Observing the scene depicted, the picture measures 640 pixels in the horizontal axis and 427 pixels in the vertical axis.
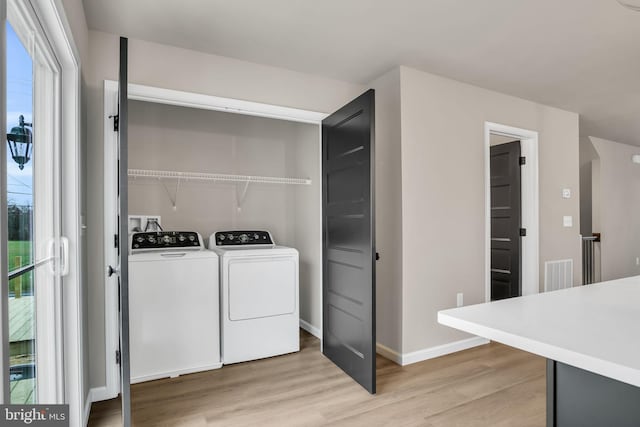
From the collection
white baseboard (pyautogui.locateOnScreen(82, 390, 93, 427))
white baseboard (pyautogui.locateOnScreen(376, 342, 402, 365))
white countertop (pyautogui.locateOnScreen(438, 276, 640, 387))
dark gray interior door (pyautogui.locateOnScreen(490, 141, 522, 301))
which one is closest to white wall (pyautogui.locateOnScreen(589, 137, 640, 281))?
dark gray interior door (pyautogui.locateOnScreen(490, 141, 522, 301))

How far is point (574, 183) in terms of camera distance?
162 inches

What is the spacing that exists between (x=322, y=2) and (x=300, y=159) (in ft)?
6.59

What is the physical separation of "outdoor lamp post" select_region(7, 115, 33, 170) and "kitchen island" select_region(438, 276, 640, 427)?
158cm

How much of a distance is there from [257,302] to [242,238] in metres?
0.72

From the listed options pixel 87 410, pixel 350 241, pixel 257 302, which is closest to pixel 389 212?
pixel 350 241

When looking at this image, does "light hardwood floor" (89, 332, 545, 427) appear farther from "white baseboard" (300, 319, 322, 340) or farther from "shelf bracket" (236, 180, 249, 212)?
"shelf bracket" (236, 180, 249, 212)

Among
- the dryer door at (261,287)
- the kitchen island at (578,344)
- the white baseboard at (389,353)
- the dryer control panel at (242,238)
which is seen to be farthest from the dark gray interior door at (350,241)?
the kitchen island at (578,344)

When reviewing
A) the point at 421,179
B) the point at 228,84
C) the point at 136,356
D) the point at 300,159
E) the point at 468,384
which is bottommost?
the point at 468,384

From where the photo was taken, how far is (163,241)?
3.01m

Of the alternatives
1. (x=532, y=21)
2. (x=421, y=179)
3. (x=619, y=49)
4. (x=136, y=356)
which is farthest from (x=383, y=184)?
(x=136, y=356)

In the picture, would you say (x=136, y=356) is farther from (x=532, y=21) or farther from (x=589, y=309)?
(x=532, y=21)

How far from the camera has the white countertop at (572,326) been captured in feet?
2.61

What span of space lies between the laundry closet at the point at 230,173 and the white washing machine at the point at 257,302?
0.41 metres

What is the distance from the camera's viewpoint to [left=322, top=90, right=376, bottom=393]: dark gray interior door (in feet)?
7.77
